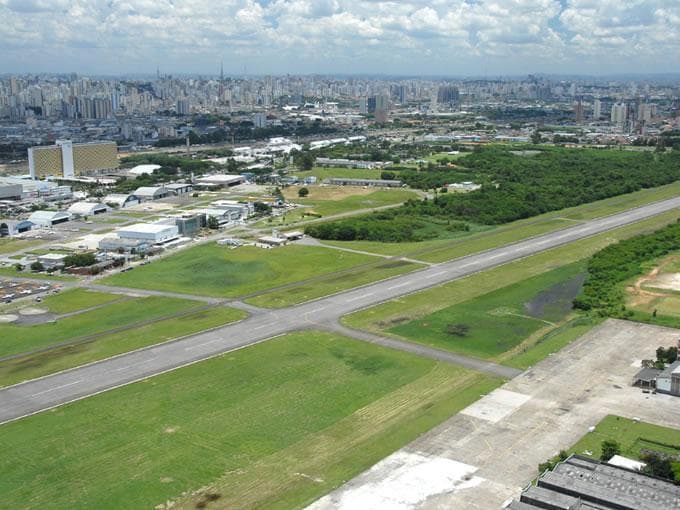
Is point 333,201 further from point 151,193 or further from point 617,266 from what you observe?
point 617,266

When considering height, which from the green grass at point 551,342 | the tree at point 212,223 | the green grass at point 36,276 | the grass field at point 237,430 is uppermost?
the tree at point 212,223

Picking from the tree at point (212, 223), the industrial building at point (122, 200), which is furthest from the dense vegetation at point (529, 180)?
the industrial building at point (122, 200)

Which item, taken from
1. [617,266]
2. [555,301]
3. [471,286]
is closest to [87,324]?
[471,286]

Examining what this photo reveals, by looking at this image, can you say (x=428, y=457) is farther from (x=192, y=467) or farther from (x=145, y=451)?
(x=145, y=451)

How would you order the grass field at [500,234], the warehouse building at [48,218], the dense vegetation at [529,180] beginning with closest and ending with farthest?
the grass field at [500,234] < the warehouse building at [48,218] < the dense vegetation at [529,180]

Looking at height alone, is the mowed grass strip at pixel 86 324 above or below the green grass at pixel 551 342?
below

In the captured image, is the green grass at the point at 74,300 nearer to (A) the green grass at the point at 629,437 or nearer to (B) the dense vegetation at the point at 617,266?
(B) the dense vegetation at the point at 617,266

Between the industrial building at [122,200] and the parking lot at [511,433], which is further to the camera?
the industrial building at [122,200]

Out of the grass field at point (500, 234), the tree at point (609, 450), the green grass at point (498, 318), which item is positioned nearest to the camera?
the tree at point (609, 450)
